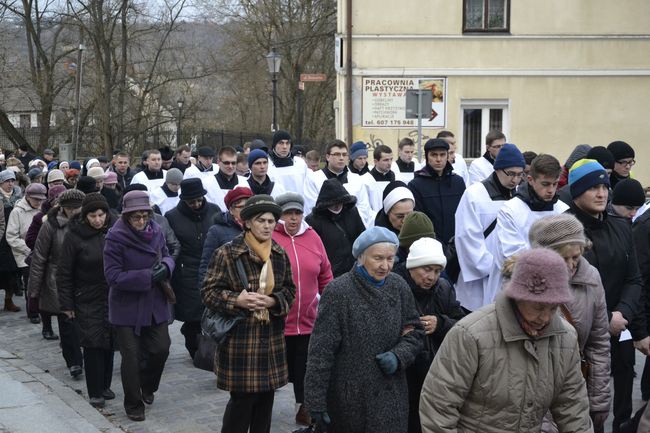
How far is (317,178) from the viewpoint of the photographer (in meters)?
11.1

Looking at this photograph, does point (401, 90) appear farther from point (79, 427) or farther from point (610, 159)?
point (79, 427)

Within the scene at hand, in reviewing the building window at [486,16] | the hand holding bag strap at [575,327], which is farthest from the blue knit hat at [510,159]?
the building window at [486,16]

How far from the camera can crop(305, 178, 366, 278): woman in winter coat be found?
798 cm

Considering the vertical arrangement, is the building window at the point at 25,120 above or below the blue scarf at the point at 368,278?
above

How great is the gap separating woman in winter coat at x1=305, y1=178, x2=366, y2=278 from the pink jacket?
787 mm

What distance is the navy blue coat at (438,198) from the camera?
28.2ft

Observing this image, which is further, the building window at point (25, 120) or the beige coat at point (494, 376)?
the building window at point (25, 120)

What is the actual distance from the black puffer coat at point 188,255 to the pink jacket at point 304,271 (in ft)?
7.44

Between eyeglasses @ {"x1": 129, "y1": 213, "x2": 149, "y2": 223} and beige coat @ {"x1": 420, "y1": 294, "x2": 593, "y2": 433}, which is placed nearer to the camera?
beige coat @ {"x1": 420, "y1": 294, "x2": 593, "y2": 433}

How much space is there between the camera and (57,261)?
31.5 feet

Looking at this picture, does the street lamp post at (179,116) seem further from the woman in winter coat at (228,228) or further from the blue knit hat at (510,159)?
the blue knit hat at (510,159)

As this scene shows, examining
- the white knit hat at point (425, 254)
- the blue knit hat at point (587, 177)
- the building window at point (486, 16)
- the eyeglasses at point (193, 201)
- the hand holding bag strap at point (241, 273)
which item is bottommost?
the hand holding bag strap at point (241, 273)

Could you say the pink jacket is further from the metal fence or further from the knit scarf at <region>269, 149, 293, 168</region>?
the metal fence

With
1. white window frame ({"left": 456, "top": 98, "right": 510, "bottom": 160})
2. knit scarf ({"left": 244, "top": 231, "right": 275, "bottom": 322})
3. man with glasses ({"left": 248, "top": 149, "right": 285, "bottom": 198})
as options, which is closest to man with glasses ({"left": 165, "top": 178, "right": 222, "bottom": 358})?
man with glasses ({"left": 248, "top": 149, "right": 285, "bottom": 198})
